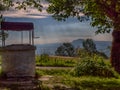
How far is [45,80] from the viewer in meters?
18.0

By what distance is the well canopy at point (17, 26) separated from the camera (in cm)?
1890

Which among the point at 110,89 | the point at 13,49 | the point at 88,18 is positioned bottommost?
the point at 110,89

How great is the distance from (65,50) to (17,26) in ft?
50.3

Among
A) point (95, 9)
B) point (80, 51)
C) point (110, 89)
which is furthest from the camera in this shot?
point (80, 51)

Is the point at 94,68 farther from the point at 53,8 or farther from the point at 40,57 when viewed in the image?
the point at 40,57

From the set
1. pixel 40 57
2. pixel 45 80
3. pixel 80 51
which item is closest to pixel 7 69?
pixel 45 80

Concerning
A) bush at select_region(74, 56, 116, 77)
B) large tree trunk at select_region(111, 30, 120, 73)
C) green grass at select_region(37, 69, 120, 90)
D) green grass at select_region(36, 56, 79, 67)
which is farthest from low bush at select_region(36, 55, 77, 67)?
green grass at select_region(37, 69, 120, 90)

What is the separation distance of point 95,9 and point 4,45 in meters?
4.13

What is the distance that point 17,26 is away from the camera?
18.9m

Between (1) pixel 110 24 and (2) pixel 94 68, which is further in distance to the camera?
(2) pixel 94 68

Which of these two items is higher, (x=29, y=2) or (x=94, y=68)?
(x=29, y=2)

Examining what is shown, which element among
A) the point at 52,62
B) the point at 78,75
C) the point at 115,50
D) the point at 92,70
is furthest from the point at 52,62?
the point at 92,70

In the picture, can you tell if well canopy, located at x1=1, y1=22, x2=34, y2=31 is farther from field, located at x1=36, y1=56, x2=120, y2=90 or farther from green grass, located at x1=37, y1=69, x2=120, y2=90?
green grass, located at x1=37, y1=69, x2=120, y2=90

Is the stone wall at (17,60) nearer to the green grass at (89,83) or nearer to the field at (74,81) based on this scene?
the field at (74,81)
